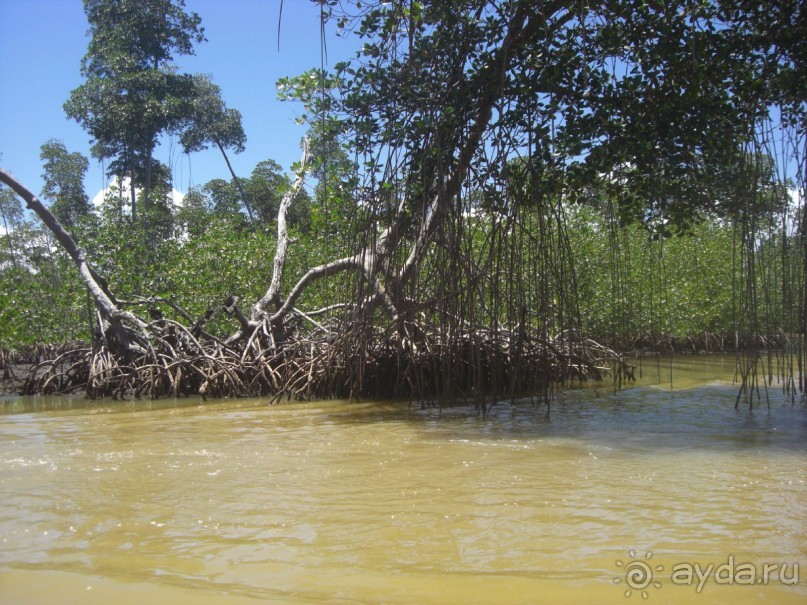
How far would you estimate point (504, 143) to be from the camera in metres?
5.47

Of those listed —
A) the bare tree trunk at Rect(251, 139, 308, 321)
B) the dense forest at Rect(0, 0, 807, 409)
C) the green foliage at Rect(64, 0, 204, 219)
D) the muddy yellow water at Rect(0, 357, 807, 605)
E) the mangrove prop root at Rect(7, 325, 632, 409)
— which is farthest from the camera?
the green foliage at Rect(64, 0, 204, 219)

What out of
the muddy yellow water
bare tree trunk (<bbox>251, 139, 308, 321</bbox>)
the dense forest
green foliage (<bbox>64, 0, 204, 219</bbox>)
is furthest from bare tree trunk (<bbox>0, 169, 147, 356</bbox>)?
green foliage (<bbox>64, 0, 204, 219</bbox>)

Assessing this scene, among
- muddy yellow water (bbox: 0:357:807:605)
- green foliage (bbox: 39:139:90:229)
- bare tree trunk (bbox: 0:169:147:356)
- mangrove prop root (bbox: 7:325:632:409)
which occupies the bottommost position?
muddy yellow water (bbox: 0:357:807:605)

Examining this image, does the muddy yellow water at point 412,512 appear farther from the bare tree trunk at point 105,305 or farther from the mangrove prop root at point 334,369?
the bare tree trunk at point 105,305

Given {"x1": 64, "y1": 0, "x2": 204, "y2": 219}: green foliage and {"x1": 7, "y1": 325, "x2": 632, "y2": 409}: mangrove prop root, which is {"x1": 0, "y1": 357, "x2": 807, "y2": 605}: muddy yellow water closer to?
{"x1": 7, "y1": 325, "x2": 632, "y2": 409}: mangrove prop root

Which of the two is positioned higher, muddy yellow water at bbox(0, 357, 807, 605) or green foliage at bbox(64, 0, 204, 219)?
green foliage at bbox(64, 0, 204, 219)

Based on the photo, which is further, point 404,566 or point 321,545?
point 321,545

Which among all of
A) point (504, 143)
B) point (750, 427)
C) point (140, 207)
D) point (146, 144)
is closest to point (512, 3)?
point (504, 143)

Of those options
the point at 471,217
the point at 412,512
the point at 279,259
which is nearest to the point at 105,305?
the point at 279,259

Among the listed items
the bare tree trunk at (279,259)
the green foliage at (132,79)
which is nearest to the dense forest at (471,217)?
the bare tree trunk at (279,259)

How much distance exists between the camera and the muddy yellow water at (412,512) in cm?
221

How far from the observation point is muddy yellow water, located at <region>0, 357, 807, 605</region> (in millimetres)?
2215

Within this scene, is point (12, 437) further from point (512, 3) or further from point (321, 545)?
point (512, 3)

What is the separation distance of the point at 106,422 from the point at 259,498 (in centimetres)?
315
